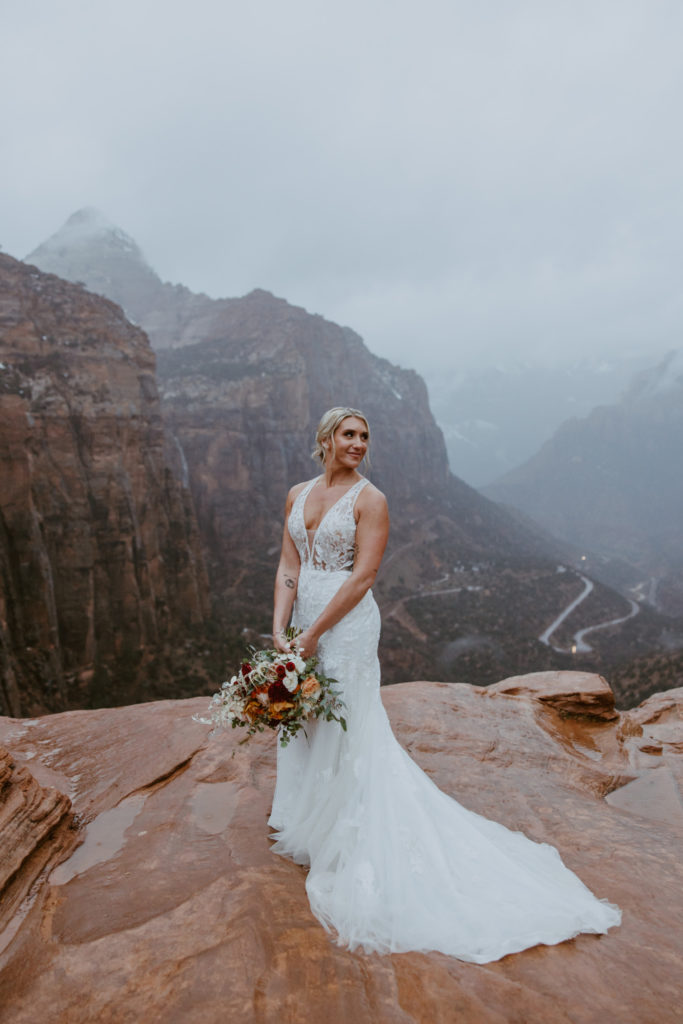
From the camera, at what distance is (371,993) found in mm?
2502

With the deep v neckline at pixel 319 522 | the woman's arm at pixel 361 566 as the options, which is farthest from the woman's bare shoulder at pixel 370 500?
the deep v neckline at pixel 319 522

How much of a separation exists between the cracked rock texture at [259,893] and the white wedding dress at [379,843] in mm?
127

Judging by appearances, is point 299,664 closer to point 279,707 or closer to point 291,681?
point 291,681

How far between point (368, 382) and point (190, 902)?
12934 cm

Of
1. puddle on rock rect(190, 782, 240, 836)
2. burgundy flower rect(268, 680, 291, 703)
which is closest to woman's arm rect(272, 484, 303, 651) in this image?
burgundy flower rect(268, 680, 291, 703)

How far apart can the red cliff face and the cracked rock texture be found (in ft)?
68.1

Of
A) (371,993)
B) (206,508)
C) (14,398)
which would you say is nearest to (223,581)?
(206,508)

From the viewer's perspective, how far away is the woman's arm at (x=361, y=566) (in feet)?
11.6

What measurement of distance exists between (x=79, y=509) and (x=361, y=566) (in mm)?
30893

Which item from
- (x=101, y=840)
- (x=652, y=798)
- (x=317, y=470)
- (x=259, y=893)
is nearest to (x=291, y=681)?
(x=259, y=893)

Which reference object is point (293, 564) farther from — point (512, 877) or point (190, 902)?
point (512, 877)

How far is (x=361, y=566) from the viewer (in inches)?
140

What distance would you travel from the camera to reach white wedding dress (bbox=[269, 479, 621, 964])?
9.65 ft

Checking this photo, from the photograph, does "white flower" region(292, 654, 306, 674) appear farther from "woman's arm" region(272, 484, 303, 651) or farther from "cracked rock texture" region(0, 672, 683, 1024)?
"cracked rock texture" region(0, 672, 683, 1024)
